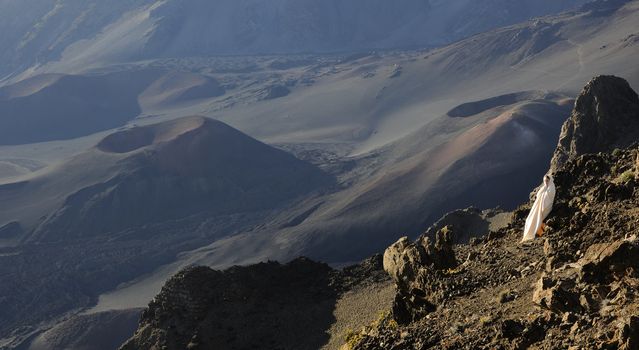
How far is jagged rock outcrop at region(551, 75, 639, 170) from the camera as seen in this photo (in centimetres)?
3204

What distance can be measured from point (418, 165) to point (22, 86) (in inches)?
4417

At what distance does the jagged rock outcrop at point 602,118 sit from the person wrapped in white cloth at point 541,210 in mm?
15858

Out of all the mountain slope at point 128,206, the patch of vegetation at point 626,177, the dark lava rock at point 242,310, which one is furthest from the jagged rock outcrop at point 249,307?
the mountain slope at point 128,206

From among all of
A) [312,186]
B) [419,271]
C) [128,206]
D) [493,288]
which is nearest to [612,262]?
[493,288]

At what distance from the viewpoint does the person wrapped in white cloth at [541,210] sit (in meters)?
16.4

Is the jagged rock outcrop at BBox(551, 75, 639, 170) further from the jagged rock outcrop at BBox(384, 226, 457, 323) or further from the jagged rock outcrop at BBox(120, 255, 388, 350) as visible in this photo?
the jagged rock outcrop at BBox(384, 226, 457, 323)

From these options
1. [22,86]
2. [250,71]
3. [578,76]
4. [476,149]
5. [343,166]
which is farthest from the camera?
[250,71]

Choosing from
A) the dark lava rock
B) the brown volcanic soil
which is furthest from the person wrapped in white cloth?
the dark lava rock

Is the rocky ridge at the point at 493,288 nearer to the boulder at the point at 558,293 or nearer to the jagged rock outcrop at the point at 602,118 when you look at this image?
the boulder at the point at 558,293

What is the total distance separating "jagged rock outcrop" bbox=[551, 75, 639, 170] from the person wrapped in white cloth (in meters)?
15.9

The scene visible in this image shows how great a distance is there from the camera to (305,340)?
2267 cm

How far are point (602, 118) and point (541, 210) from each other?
17607mm

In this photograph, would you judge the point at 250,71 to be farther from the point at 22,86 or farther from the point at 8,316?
the point at 8,316

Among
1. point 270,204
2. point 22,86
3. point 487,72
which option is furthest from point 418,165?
point 22,86
